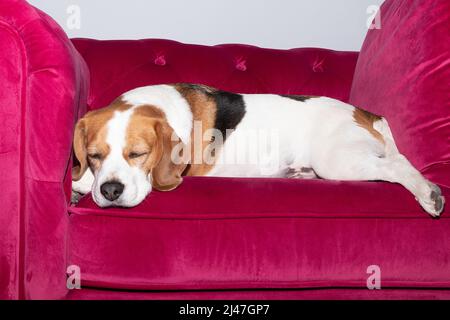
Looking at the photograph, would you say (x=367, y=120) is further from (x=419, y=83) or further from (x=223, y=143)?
(x=223, y=143)

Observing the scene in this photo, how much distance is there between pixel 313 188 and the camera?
183cm

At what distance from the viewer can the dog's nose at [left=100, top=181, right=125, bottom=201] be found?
5.95 ft

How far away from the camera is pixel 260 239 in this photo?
1.76m

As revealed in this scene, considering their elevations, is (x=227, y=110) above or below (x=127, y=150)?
above

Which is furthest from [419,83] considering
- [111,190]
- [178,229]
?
[111,190]

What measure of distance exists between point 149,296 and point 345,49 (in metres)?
2.62

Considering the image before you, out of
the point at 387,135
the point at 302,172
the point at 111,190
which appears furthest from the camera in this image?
the point at 302,172

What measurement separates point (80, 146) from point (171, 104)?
507 millimetres

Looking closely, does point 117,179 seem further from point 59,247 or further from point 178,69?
point 178,69

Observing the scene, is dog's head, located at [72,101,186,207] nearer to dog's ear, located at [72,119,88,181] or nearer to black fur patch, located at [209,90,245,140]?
dog's ear, located at [72,119,88,181]

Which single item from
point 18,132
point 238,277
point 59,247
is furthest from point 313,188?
point 18,132

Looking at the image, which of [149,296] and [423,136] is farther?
[423,136]

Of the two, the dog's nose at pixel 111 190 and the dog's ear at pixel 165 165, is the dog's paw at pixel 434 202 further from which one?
the dog's nose at pixel 111 190

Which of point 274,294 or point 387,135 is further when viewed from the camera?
point 387,135
